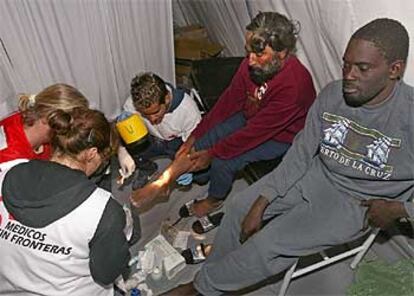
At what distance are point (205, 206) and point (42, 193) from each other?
3.45ft

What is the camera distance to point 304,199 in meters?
1.74

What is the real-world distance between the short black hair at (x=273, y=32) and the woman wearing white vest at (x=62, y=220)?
70 cm

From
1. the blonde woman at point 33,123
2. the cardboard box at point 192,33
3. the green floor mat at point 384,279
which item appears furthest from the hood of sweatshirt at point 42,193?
the cardboard box at point 192,33

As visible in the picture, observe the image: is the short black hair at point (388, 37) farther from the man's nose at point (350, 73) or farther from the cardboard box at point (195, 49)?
the cardboard box at point (195, 49)

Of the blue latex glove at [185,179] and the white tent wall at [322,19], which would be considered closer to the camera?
the white tent wall at [322,19]

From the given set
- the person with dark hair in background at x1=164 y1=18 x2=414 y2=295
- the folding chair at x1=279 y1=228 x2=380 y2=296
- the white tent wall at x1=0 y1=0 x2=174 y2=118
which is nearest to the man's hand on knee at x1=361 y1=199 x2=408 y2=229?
the person with dark hair in background at x1=164 y1=18 x2=414 y2=295

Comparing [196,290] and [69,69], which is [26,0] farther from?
[196,290]

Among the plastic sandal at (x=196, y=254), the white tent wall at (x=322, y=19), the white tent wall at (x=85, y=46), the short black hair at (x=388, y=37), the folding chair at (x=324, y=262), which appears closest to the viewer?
the short black hair at (x=388, y=37)

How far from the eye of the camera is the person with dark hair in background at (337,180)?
1.49 meters

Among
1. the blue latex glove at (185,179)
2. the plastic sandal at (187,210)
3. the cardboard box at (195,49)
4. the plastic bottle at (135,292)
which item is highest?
the cardboard box at (195,49)

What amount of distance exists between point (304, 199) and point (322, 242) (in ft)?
0.55

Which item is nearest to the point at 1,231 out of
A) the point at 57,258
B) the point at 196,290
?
the point at 57,258

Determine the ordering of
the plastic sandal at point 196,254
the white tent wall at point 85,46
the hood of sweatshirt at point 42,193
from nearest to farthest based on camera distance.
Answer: the hood of sweatshirt at point 42,193
the white tent wall at point 85,46
the plastic sandal at point 196,254

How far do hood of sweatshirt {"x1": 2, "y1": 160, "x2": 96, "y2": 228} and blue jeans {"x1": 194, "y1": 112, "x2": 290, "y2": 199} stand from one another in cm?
87
